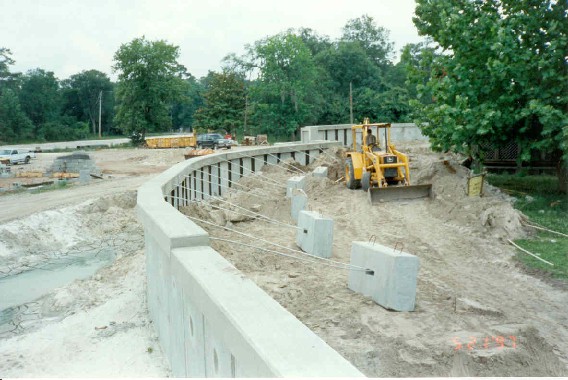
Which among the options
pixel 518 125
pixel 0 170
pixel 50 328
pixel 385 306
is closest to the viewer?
pixel 385 306

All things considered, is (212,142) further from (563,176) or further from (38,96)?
(38,96)

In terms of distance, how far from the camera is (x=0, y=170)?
105ft

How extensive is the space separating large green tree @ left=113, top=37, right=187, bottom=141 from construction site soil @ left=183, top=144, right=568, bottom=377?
46.8m

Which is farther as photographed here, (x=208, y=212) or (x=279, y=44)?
(x=279, y=44)

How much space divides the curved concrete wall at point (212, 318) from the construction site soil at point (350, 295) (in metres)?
1.17

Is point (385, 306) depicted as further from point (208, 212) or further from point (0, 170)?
point (0, 170)

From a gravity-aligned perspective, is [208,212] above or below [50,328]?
above

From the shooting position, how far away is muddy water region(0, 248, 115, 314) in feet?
38.5

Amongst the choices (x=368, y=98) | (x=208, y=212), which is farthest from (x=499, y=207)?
(x=368, y=98)

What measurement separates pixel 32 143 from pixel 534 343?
6605 centimetres

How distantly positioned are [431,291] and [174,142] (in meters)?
45.6

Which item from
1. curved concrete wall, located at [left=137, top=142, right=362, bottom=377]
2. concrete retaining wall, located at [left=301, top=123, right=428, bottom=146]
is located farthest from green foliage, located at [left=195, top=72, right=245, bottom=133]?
curved concrete wall, located at [left=137, top=142, right=362, bottom=377]

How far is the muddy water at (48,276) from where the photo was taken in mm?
11742

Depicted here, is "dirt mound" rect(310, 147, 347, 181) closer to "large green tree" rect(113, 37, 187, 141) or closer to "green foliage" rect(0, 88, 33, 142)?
"large green tree" rect(113, 37, 187, 141)
